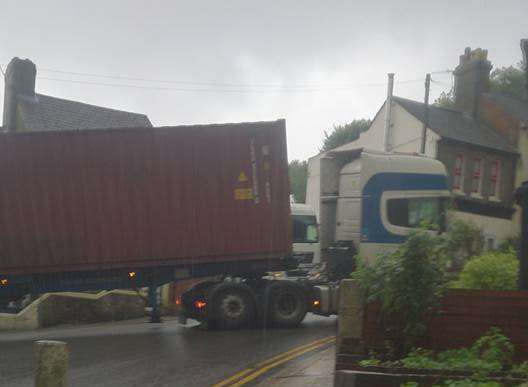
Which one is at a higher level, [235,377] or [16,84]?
[16,84]

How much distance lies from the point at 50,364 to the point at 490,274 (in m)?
7.00

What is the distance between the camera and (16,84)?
33875mm

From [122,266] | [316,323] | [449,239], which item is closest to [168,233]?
[122,266]

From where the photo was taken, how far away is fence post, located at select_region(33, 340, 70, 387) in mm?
6617

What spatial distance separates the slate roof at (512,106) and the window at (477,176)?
149 inches

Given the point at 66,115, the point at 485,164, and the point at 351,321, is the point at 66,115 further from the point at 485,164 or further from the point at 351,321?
the point at 351,321

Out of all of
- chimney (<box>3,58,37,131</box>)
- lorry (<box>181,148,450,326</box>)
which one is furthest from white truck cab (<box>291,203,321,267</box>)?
chimney (<box>3,58,37,131</box>)

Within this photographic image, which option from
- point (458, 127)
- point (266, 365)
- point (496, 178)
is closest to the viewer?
point (266, 365)

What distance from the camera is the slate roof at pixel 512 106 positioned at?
130ft

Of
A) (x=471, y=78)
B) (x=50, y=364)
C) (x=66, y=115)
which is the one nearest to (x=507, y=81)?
Result: (x=471, y=78)

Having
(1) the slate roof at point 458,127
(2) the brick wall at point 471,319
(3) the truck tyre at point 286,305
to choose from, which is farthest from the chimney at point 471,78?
(2) the brick wall at point 471,319

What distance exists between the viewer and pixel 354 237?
16547 mm

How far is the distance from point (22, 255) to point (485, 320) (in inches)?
395

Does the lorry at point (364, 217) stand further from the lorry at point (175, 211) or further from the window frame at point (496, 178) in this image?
the window frame at point (496, 178)
